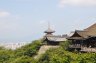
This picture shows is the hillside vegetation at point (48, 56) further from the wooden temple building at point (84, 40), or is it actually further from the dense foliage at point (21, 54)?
the wooden temple building at point (84, 40)

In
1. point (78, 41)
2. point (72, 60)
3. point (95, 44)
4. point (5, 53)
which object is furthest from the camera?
point (5, 53)

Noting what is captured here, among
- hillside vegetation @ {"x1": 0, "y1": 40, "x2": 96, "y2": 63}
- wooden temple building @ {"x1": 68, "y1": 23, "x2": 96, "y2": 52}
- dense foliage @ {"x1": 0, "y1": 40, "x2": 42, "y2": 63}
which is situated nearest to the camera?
hillside vegetation @ {"x1": 0, "y1": 40, "x2": 96, "y2": 63}

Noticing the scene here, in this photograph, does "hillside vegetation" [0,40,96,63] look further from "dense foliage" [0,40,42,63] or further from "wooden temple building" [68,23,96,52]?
"wooden temple building" [68,23,96,52]

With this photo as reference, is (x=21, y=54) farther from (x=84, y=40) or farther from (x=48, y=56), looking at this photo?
(x=84, y=40)

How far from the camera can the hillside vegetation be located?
107 feet

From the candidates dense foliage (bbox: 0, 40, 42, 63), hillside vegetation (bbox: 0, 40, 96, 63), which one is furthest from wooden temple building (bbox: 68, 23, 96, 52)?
dense foliage (bbox: 0, 40, 42, 63)

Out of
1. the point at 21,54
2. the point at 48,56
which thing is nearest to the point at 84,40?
the point at 48,56

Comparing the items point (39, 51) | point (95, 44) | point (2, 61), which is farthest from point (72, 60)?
point (2, 61)

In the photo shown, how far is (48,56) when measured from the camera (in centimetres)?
4328

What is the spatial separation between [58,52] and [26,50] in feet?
38.1

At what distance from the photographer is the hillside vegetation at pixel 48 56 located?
107ft

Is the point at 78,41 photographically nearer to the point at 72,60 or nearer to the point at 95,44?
the point at 95,44

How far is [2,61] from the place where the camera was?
174 feet

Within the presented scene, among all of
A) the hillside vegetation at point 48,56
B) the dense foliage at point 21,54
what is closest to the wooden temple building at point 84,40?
the hillside vegetation at point 48,56
